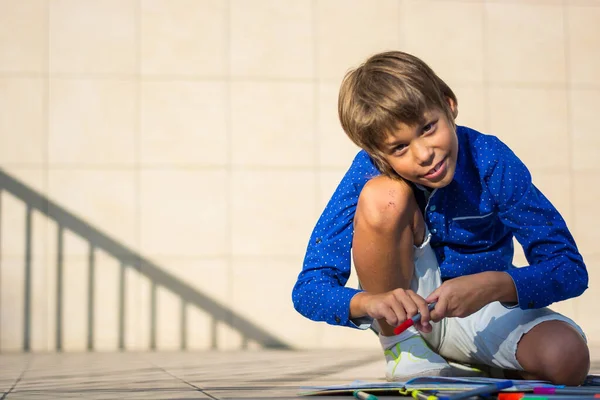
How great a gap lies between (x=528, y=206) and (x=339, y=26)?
2.16 m

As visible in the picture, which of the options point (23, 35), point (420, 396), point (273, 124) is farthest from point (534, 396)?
point (23, 35)

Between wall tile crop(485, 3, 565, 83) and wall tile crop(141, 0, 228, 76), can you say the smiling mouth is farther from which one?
wall tile crop(485, 3, 565, 83)

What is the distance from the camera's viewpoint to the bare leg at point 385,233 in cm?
161

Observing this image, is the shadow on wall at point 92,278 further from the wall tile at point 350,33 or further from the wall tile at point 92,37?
the wall tile at point 350,33

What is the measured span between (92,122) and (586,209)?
2022 millimetres

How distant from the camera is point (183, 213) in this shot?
354cm

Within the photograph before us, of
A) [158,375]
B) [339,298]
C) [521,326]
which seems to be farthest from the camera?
[158,375]

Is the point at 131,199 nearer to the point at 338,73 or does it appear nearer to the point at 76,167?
the point at 76,167

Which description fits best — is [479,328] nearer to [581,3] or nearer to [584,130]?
[584,130]

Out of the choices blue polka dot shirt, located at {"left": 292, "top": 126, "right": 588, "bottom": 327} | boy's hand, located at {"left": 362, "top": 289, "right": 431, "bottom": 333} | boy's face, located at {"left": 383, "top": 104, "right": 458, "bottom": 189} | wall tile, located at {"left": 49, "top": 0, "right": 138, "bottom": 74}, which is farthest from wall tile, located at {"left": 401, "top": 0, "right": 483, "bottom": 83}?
boy's hand, located at {"left": 362, "top": 289, "right": 431, "bottom": 333}

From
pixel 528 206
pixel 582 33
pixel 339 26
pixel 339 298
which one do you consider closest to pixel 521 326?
pixel 528 206

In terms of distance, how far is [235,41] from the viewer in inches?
142

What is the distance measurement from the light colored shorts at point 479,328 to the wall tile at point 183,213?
5.87 ft

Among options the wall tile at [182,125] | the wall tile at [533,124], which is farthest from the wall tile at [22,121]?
the wall tile at [533,124]
